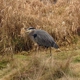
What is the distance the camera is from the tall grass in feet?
21.3

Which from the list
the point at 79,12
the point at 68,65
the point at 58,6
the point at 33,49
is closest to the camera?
the point at 68,65

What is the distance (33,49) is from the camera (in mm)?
6434

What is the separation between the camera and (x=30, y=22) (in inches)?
265

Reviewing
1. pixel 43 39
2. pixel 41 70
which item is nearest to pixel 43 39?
pixel 43 39

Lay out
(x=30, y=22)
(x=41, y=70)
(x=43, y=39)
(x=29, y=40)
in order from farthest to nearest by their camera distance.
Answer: (x=30, y=22) → (x=29, y=40) → (x=43, y=39) → (x=41, y=70)

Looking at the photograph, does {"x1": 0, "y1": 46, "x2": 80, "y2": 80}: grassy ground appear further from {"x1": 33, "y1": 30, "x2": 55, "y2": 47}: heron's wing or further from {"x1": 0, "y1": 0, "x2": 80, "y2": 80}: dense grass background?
{"x1": 33, "y1": 30, "x2": 55, "y2": 47}: heron's wing

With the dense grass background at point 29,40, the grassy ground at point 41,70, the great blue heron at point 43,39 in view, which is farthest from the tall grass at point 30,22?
the grassy ground at point 41,70

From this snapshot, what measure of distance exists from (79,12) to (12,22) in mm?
1752

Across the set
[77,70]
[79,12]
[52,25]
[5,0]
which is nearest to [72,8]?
[79,12]

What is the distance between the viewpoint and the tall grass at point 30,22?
6.49 m

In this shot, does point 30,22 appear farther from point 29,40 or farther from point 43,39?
point 43,39

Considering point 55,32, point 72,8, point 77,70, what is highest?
point 72,8

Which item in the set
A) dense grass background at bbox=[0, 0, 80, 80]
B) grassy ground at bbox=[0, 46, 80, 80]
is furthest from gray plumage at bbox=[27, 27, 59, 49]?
grassy ground at bbox=[0, 46, 80, 80]

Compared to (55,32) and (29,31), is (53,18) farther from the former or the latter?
(29,31)
